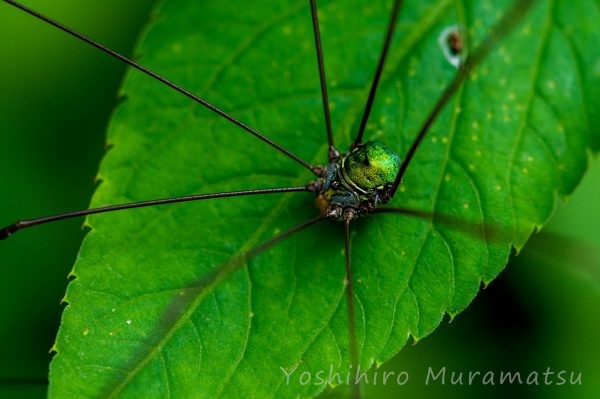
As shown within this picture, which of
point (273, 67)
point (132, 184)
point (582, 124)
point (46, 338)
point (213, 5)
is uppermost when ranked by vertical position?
point (213, 5)

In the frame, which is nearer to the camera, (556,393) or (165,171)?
(165,171)

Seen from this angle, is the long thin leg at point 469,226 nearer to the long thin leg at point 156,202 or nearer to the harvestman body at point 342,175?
the harvestman body at point 342,175

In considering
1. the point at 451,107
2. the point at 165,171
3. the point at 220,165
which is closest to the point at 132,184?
the point at 165,171

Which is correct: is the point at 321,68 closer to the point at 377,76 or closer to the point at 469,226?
the point at 377,76

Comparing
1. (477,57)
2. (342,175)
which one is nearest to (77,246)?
(342,175)

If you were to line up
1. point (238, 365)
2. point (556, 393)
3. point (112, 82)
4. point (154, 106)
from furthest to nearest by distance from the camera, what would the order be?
point (112, 82) < point (556, 393) < point (154, 106) < point (238, 365)

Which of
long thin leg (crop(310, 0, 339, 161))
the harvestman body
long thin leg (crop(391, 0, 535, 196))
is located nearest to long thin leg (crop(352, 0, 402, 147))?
the harvestman body

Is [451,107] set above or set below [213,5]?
below

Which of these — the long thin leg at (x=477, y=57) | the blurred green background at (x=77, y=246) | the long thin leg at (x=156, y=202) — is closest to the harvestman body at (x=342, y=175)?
the long thin leg at (x=156, y=202)

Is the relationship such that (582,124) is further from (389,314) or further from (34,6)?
(34,6)
